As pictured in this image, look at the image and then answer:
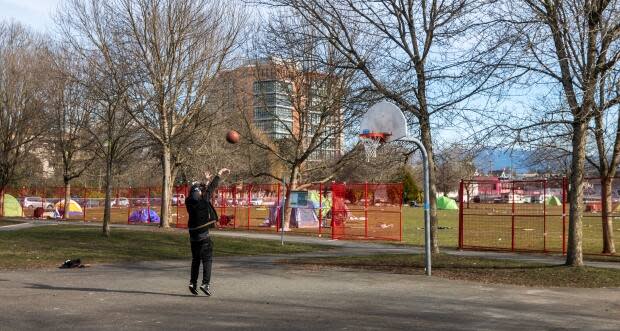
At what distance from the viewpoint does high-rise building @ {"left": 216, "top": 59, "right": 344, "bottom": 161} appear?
26.1 metres

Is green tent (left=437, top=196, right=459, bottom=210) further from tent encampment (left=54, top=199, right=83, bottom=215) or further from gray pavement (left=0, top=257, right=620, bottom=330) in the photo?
gray pavement (left=0, top=257, right=620, bottom=330)

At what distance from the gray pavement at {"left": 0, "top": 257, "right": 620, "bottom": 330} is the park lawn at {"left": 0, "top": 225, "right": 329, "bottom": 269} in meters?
2.73

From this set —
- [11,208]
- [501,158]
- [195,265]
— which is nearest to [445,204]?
[11,208]

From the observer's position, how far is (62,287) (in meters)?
11.3

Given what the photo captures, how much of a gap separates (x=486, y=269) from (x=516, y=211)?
26.3 ft

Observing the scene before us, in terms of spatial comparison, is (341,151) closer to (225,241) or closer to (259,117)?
(259,117)

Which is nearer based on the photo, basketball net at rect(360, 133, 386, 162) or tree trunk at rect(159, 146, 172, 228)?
basketball net at rect(360, 133, 386, 162)

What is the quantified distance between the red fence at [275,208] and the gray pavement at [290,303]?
1132 centimetres

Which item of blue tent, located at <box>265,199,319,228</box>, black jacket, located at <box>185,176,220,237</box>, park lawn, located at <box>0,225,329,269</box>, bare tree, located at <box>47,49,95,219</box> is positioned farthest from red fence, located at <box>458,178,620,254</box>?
bare tree, located at <box>47,49,95,219</box>

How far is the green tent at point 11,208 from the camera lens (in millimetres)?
42688

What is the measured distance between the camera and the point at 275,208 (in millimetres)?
31094

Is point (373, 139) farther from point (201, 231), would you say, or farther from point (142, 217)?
point (142, 217)

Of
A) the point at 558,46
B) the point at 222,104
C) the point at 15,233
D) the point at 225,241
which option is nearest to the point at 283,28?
the point at 558,46

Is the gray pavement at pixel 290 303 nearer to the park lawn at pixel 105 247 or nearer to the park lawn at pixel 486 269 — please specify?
the park lawn at pixel 486 269
